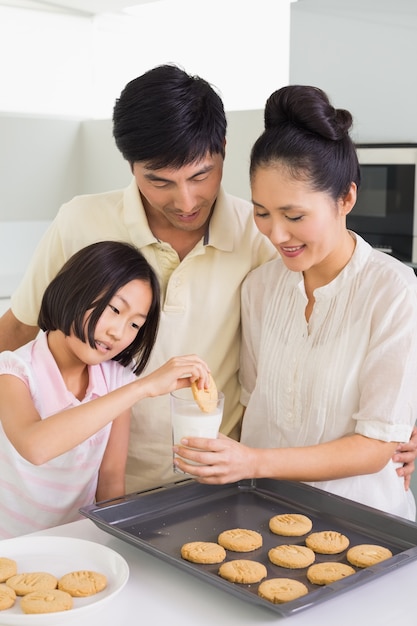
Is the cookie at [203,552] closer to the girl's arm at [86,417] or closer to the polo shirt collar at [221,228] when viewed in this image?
the girl's arm at [86,417]

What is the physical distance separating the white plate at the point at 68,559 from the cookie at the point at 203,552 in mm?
109

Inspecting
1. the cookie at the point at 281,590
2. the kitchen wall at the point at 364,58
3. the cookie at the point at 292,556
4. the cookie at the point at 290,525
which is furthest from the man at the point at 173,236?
the kitchen wall at the point at 364,58

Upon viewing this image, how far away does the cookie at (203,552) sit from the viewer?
1.46m

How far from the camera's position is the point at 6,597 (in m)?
1.31

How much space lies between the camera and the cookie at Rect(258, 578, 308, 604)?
132 centimetres

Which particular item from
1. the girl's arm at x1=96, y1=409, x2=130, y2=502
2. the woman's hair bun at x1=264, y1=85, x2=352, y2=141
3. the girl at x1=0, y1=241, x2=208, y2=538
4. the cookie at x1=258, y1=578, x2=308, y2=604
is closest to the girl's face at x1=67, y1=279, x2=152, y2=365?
the girl at x1=0, y1=241, x2=208, y2=538

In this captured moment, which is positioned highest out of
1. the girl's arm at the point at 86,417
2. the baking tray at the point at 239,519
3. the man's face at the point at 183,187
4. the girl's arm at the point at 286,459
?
the man's face at the point at 183,187

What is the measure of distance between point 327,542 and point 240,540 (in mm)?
151

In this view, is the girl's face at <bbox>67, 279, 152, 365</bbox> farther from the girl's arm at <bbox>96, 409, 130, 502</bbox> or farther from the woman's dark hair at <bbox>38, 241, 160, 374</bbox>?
the girl's arm at <bbox>96, 409, 130, 502</bbox>

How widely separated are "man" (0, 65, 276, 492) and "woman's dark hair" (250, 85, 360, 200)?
16 centimetres

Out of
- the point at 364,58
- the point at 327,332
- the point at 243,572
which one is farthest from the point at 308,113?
the point at 364,58

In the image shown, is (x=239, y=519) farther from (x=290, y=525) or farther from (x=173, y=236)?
(x=173, y=236)

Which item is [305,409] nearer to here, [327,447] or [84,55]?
[327,447]

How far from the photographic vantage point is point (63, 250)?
2225 millimetres
